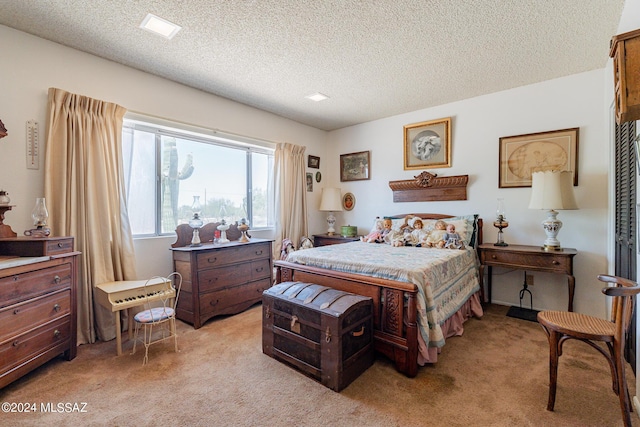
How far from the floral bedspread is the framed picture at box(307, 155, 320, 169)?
218cm

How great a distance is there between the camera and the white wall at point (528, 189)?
3100 mm

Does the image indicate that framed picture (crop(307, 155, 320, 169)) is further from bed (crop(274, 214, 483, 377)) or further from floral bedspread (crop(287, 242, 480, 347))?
bed (crop(274, 214, 483, 377))

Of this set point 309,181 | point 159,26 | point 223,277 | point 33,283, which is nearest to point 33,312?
point 33,283

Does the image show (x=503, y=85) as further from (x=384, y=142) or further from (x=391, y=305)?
(x=391, y=305)

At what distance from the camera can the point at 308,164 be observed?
16.7 ft

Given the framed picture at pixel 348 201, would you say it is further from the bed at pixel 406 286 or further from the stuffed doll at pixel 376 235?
the bed at pixel 406 286

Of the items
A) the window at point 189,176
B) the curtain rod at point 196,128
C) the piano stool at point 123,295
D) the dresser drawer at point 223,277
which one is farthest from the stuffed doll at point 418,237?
the piano stool at point 123,295

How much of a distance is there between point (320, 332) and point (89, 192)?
2.42 metres

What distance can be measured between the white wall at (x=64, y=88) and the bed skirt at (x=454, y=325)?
280 centimetres

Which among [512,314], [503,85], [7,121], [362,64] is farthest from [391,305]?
[7,121]

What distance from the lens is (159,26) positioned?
2311 millimetres

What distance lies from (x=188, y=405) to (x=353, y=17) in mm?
2905

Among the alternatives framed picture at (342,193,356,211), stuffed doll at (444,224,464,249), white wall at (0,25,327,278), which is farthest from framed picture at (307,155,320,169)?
stuffed doll at (444,224,464,249)

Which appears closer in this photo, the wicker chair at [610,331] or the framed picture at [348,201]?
the wicker chair at [610,331]
